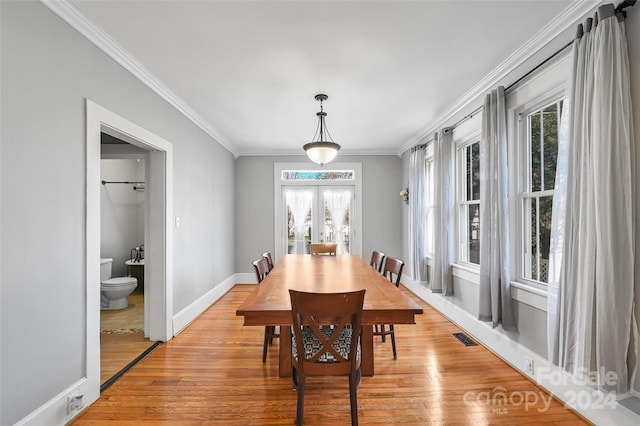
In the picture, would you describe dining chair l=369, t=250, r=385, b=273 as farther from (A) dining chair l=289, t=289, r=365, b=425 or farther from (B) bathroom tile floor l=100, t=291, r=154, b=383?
(B) bathroom tile floor l=100, t=291, r=154, b=383

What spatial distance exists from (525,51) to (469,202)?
1.71m

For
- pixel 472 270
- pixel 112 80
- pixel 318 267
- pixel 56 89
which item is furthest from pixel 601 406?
pixel 112 80

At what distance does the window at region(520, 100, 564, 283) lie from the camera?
2.56 m

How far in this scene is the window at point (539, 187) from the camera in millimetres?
2562

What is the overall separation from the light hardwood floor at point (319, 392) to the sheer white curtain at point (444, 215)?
103 centimetres

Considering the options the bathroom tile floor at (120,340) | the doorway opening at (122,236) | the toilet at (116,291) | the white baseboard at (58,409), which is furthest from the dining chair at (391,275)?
the toilet at (116,291)

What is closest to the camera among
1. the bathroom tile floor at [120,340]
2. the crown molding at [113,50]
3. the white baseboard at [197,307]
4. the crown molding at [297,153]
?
the crown molding at [113,50]

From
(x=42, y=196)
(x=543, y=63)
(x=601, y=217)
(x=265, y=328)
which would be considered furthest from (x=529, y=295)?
(x=42, y=196)

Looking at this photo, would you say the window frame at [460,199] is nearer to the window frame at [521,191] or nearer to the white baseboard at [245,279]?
the window frame at [521,191]

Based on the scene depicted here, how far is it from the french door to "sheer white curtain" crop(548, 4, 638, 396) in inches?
179

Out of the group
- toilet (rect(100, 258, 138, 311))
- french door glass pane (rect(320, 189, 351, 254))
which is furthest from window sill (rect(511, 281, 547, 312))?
toilet (rect(100, 258, 138, 311))

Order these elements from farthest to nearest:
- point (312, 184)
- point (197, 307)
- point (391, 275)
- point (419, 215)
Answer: point (312, 184) < point (419, 215) < point (197, 307) < point (391, 275)

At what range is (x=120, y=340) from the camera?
3.38 metres

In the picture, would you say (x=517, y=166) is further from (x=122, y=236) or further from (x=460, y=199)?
(x=122, y=236)
